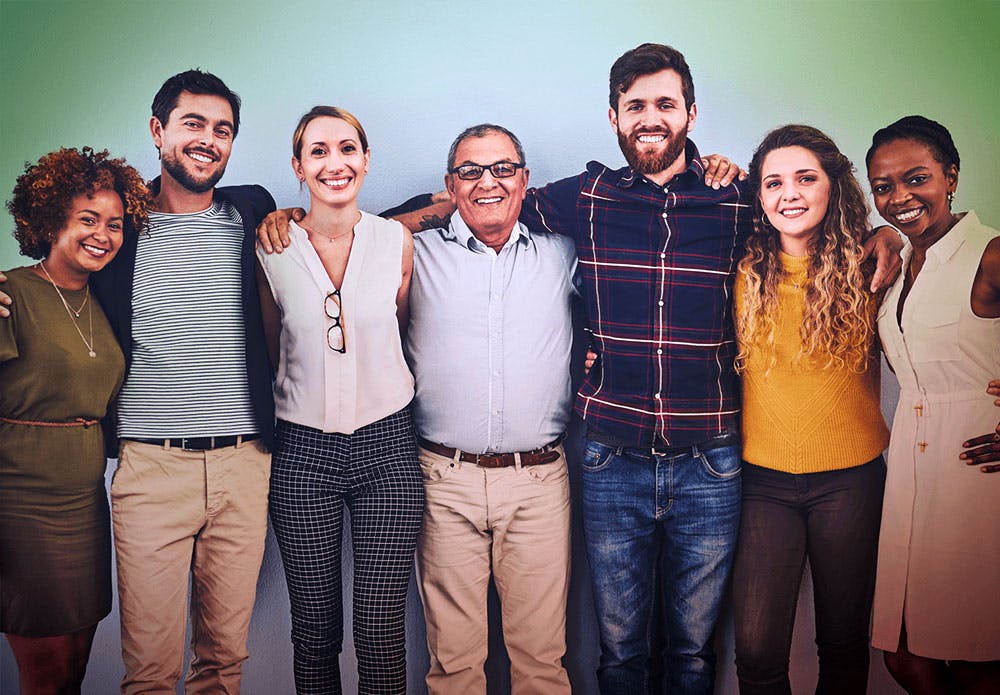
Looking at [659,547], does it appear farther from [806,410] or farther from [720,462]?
[806,410]

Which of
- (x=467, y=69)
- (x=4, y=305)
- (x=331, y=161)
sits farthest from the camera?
(x=467, y=69)

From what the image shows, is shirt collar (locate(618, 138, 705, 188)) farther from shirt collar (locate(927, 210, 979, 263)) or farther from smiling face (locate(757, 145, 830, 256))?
shirt collar (locate(927, 210, 979, 263))

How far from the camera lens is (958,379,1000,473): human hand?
2180 millimetres

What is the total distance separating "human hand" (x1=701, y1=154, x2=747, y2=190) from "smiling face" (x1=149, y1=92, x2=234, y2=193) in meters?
1.45

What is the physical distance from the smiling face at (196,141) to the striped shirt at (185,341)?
0.48 feet

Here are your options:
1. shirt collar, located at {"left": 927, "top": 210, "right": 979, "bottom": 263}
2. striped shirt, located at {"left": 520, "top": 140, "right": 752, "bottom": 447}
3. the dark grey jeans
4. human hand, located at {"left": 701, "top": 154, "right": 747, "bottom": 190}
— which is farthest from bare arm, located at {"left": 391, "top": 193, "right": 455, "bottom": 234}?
shirt collar, located at {"left": 927, "top": 210, "right": 979, "bottom": 263}

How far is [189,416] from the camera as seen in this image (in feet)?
7.20

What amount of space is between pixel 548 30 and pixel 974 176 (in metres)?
1.40

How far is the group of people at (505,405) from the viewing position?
86.4 inches

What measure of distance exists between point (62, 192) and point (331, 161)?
0.81m

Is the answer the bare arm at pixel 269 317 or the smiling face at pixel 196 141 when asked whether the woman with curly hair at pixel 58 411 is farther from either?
the bare arm at pixel 269 317

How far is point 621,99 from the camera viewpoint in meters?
2.29

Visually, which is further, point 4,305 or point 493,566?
point 493,566

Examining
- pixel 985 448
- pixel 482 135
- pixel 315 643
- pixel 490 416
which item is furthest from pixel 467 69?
pixel 985 448
